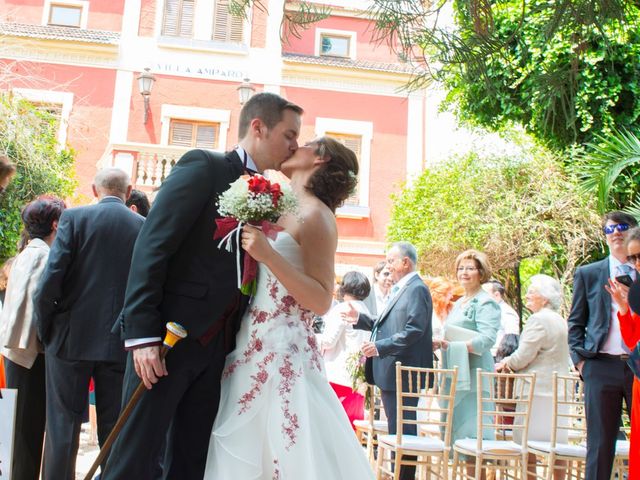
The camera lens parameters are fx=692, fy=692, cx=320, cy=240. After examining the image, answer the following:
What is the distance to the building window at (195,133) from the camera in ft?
55.8

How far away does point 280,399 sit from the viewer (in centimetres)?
264

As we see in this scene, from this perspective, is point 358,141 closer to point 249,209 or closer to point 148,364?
point 249,209

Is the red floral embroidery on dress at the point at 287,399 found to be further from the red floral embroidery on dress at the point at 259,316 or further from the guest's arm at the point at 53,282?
the guest's arm at the point at 53,282

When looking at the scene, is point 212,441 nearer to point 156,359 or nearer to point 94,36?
point 156,359

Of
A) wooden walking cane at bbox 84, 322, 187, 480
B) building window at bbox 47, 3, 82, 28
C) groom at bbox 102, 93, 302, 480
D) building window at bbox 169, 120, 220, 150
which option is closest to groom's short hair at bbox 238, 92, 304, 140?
groom at bbox 102, 93, 302, 480

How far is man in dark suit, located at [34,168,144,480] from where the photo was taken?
12.5 feet

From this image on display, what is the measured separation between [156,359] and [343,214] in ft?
48.3

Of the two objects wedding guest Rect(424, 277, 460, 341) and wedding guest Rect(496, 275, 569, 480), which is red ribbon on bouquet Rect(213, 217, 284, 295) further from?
wedding guest Rect(424, 277, 460, 341)

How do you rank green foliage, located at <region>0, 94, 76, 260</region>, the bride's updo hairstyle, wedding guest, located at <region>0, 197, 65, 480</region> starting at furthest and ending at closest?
green foliage, located at <region>0, 94, 76, 260</region>
wedding guest, located at <region>0, 197, 65, 480</region>
the bride's updo hairstyle

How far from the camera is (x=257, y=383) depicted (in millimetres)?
2643

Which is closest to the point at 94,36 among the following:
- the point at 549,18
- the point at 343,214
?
the point at 343,214

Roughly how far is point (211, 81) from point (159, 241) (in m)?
15.5

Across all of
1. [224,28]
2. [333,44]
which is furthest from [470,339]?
[224,28]

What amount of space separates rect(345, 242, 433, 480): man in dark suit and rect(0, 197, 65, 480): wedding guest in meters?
2.30
